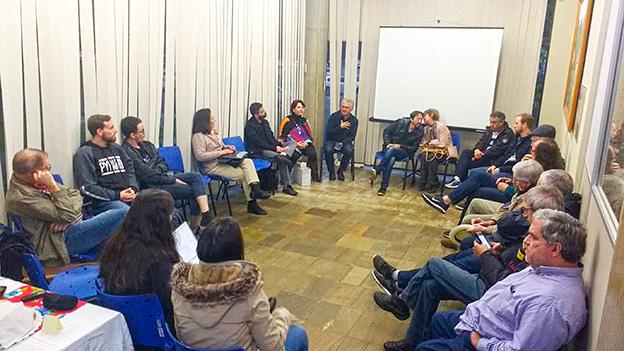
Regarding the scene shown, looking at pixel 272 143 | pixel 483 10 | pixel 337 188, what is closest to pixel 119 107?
pixel 272 143

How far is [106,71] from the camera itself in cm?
386

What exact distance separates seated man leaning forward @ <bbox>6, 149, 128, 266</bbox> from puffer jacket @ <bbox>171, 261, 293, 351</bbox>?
5.05 feet

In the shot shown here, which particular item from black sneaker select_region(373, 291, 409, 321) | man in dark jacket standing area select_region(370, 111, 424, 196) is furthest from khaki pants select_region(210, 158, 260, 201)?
black sneaker select_region(373, 291, 409, 321)

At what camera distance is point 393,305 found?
2990 millimetres

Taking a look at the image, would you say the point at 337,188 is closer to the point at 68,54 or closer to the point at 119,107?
the point at 119,107

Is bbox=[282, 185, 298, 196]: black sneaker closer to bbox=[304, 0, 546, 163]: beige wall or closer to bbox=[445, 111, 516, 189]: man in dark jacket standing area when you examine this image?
bbox=[304, 0, 546, 163]: beige wall

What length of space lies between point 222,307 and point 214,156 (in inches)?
132

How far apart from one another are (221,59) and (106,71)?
5.10ft

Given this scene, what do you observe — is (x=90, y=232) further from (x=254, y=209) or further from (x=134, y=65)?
(x=254, y=209)

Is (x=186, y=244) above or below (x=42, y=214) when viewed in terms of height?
below

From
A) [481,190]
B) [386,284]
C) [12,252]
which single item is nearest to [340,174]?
[481,190]

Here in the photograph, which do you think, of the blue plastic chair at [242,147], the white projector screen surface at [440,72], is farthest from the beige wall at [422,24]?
the blue plastic chair at [242,147]

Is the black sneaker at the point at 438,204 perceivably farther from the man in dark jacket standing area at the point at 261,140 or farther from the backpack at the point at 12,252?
the backpack at the point at 12,252

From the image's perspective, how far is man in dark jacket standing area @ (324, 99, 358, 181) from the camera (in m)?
6.82
